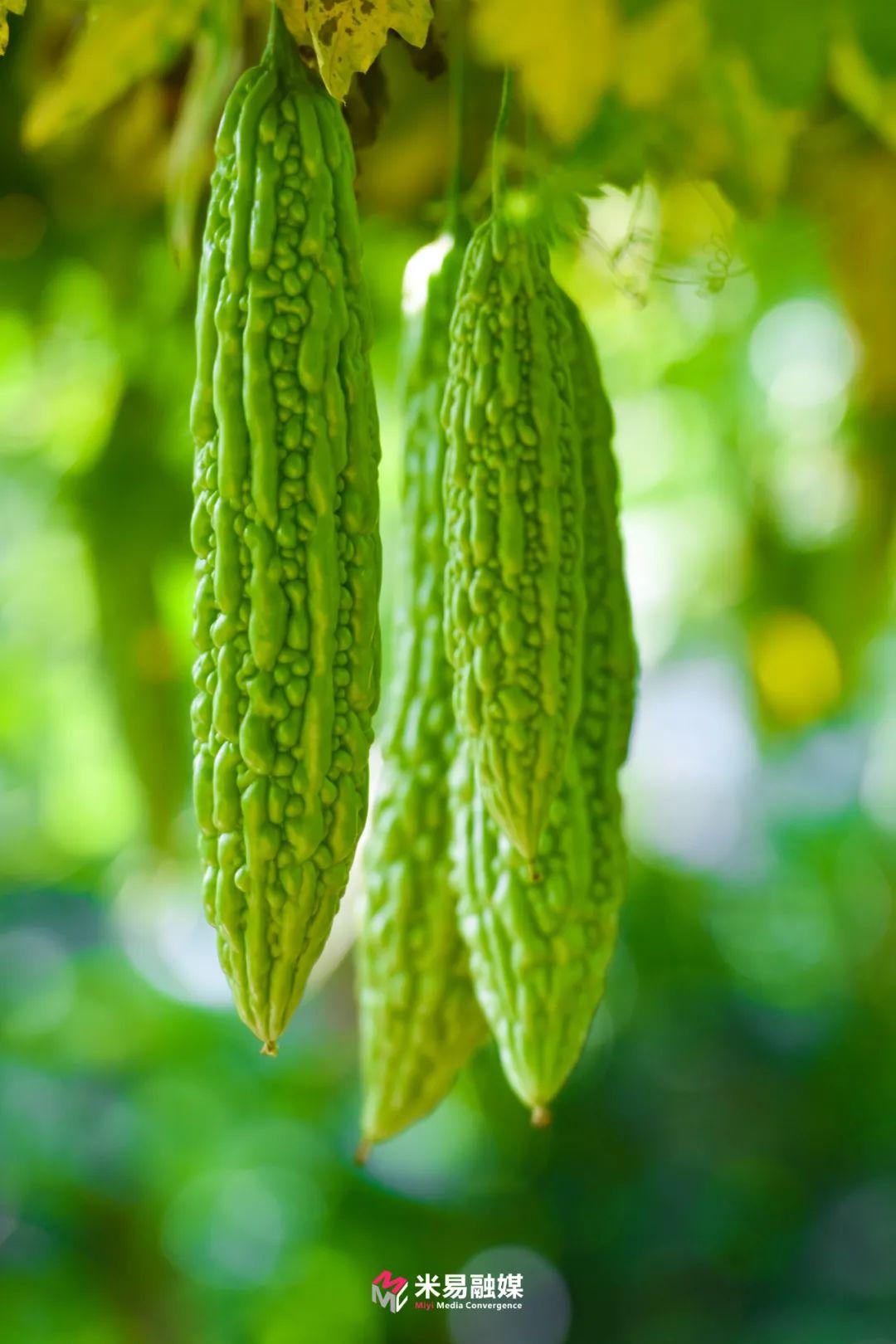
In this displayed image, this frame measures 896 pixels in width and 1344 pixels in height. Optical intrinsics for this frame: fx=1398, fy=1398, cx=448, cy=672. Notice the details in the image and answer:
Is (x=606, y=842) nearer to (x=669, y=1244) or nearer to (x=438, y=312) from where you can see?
(x=438, y=312)

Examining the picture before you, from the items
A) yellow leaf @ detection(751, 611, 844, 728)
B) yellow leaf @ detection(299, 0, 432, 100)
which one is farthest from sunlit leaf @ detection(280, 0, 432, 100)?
yellow leaf @ detection(751, 611, 844, 728)

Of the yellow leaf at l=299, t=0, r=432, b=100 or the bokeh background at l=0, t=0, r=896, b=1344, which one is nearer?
the yellow leaf at l=299, t=0, r=432, b=100

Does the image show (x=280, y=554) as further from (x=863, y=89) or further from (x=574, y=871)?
(x=863, y=89)

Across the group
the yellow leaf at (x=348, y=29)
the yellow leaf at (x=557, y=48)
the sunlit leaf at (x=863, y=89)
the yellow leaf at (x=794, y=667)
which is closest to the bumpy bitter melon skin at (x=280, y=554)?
the yellow leaf at (x=348, y=29)

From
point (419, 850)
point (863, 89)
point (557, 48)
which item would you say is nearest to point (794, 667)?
point (863, 89)

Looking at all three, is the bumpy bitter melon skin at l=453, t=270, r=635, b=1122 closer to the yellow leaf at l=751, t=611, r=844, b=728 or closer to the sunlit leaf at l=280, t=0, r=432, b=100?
the sunlit leaf at l=280, t=0, r=432, b=100

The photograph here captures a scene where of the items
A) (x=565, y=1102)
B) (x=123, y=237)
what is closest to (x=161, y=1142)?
(x=565, y=1102)
